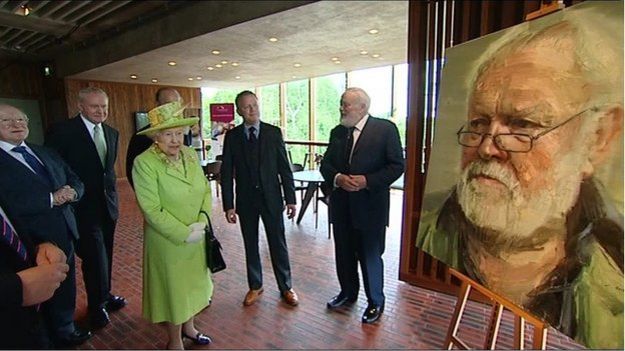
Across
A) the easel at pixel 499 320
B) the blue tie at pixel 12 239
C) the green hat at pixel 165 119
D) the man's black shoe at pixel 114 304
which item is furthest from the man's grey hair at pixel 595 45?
the man's black shoe at pixel 114 304

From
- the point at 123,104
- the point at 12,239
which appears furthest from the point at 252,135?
the point at 123,104

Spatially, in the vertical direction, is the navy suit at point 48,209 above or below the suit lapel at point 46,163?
below

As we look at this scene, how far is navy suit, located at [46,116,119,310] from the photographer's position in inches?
83.4

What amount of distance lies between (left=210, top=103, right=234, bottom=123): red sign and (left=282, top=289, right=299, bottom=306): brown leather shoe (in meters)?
5.86

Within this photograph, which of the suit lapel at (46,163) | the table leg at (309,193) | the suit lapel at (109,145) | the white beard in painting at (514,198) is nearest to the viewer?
→ the white beard in painting at (514,198)

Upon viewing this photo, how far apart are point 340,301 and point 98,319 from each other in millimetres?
1629

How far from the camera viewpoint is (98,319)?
2.21 meters

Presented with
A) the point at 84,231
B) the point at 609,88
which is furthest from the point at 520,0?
the point at 84,231

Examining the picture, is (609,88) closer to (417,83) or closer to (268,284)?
(417,83)

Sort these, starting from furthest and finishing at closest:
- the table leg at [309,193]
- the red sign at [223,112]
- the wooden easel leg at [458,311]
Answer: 1. the red sign at [223,112]
2. the table leg at [309,193]
3. the wooden easel leg at [458,311]

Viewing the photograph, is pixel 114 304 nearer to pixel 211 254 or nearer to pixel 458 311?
pixel 211 254

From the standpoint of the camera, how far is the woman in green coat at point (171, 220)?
1671mm

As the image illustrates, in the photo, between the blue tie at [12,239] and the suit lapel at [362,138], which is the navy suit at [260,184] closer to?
the suit lapel at [362,138]

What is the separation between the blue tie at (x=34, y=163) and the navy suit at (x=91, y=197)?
34 centimetres
